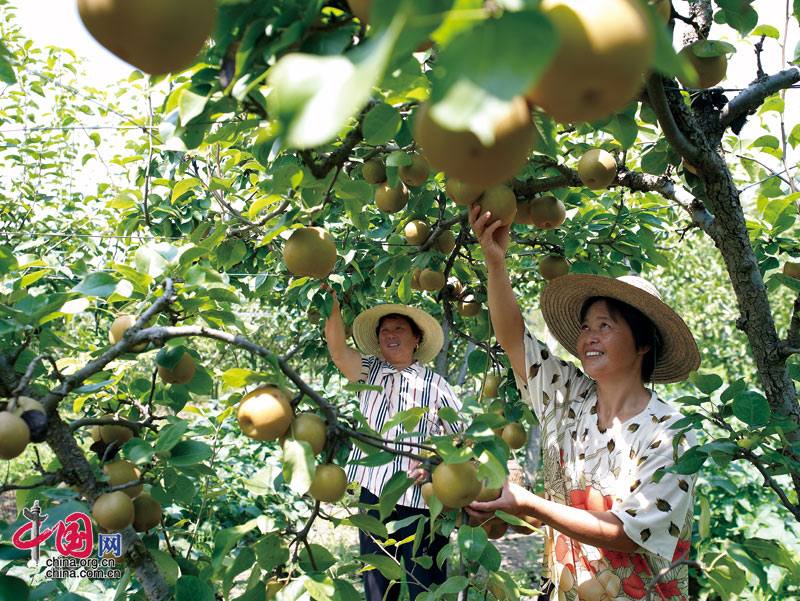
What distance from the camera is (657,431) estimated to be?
195cm

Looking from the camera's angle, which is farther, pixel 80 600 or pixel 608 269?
pixel 608 269

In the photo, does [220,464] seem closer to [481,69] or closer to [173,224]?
[173,224]

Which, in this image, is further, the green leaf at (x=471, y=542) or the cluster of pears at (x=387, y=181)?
the cluster of pears at (x=387, y=181)

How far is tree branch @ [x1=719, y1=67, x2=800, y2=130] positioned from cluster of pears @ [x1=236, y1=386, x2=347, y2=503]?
1419mm

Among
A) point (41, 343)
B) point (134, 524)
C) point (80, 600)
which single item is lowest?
A: point (80, 600)

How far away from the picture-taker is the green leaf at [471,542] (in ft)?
4.91

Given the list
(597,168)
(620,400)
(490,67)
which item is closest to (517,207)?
(597,168)

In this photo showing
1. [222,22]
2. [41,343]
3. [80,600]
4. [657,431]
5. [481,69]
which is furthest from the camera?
[657,431]

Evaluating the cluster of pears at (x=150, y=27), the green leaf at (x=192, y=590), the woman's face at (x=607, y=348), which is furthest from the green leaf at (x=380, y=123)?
the woman's face at (x=607, y=348)

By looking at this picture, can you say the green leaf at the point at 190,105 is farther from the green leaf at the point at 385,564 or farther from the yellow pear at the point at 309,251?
the green leaf at the point at 385,564

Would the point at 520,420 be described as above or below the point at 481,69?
above

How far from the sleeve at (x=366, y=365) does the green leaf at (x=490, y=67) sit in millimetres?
3073

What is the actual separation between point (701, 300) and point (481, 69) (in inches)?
403

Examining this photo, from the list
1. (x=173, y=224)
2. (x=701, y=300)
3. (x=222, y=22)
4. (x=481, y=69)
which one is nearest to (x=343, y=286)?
(x=173, y=224)
